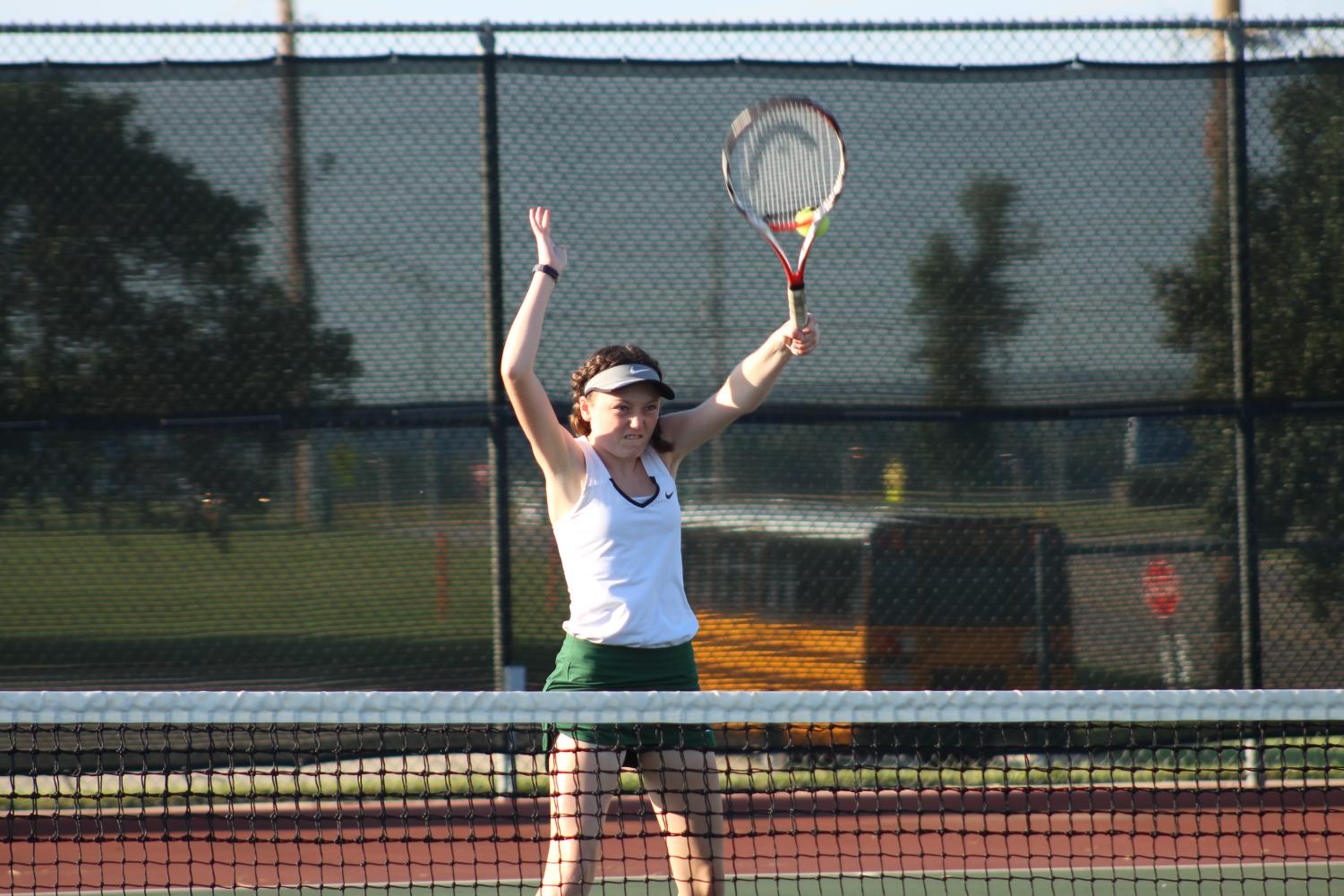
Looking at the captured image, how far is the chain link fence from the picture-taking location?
4160 millimetres

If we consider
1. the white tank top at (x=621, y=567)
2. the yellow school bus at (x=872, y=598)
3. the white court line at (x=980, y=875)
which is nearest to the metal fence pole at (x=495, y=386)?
the yellow school bus at (x=872, y=598)

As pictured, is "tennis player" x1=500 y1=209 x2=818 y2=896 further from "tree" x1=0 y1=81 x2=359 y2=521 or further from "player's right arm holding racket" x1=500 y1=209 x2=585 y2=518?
"tree" x1=0 y1=81 x2=359 y2=521

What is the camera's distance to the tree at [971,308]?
429 centimetres

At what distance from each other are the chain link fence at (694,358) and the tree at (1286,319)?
1 cm

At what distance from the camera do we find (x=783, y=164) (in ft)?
9.96

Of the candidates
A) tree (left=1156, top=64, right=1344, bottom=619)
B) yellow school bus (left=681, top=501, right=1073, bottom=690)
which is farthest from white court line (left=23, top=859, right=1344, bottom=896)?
tree (left=1156, top=64, right=1344, bottom=619)

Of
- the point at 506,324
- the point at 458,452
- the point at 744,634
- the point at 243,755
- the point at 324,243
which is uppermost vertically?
the point at 324,243

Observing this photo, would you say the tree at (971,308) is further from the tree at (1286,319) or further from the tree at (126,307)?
the tree at (126,307)

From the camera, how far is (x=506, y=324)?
422 centimetres

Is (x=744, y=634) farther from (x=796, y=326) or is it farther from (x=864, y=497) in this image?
(x=796, y=326)

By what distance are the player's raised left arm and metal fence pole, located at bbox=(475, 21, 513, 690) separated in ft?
5.31

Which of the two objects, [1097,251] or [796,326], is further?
[1097,251]

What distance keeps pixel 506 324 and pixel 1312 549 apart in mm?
2743

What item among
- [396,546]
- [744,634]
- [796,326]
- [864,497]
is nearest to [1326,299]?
[864,497]
